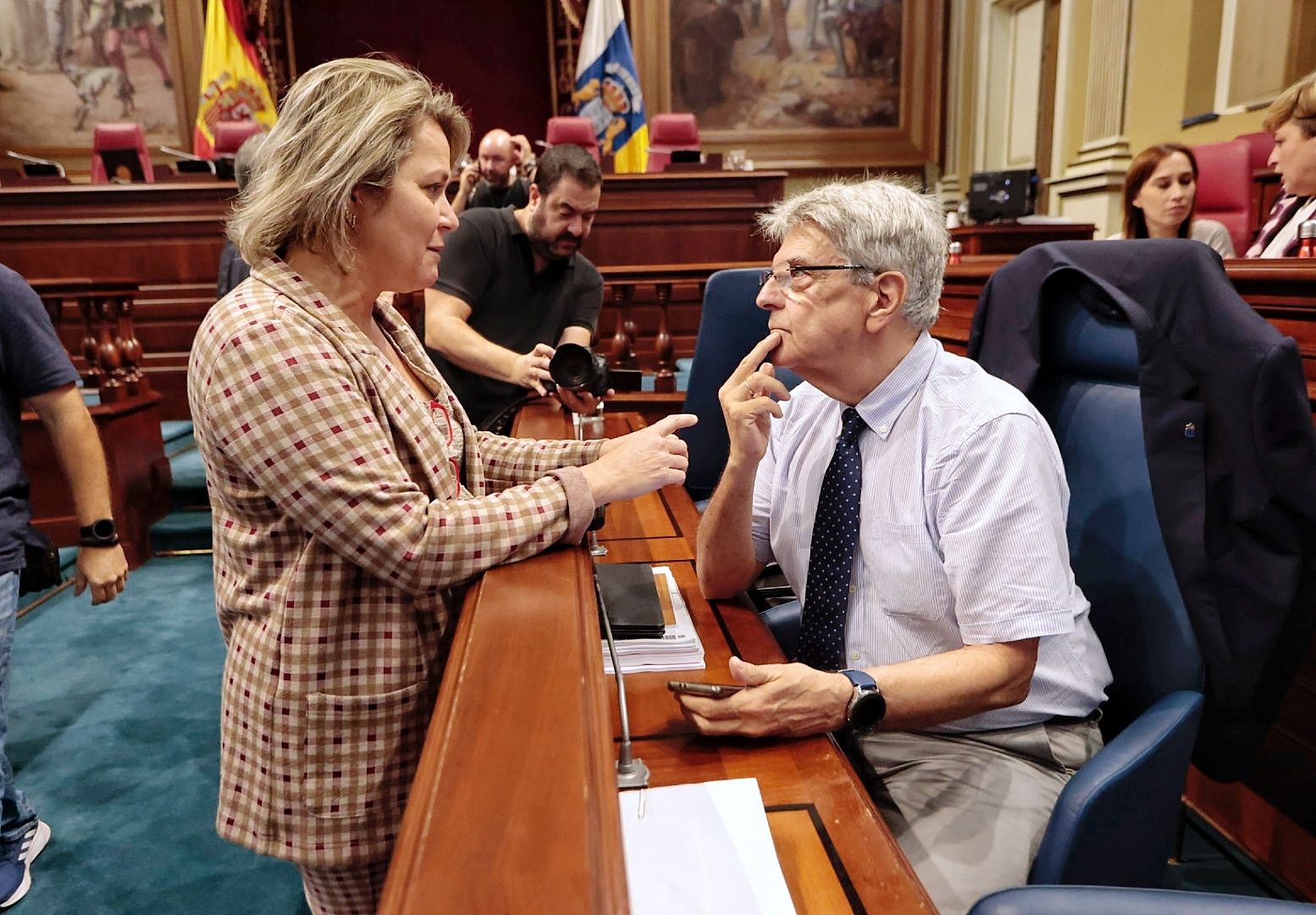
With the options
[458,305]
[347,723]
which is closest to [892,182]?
[347,723]

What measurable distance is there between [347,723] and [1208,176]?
17.9ft

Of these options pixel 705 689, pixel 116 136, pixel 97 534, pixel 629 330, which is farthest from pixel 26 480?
pixel 116 136

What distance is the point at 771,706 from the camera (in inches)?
42.2

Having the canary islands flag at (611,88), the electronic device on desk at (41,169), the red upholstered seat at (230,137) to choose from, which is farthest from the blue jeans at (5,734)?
the canary islands flag at (611,88)

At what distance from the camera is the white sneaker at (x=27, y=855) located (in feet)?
6.39

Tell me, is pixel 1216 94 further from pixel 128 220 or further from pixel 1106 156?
pixel 128 220

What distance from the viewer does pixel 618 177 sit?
539 centimetres

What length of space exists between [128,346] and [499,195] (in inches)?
67.9

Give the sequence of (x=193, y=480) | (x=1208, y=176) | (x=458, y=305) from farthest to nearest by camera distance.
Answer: (x=1208, y=176), (x=193, y=480), (x=458, y=305)

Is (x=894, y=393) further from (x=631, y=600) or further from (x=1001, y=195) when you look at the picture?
(x=1001, y=195)

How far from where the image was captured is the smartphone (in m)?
1.05

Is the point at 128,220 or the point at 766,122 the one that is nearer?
the point at 128,220

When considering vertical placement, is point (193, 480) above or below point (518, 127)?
below

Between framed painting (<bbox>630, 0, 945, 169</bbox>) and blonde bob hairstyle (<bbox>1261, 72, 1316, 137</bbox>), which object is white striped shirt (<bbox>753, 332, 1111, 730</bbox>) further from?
framed painting (<bbox>630, 0, 945, 169</bbox>)
